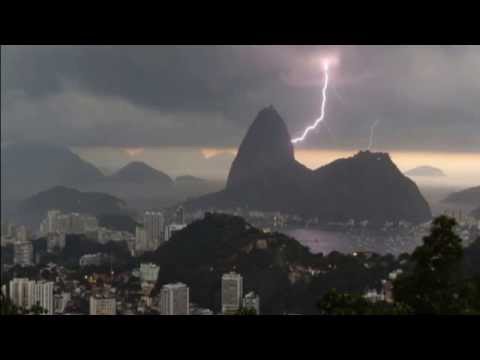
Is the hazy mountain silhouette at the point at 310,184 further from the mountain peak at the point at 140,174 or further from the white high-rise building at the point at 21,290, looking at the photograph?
the white high-rise building at the point at 21,290

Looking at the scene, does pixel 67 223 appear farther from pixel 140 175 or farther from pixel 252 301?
pixel 252 301

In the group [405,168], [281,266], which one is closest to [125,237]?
[281,266]

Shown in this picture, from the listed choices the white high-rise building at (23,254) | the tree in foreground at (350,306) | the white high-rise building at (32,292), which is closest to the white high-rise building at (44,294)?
the white high-rise building at (32,292)

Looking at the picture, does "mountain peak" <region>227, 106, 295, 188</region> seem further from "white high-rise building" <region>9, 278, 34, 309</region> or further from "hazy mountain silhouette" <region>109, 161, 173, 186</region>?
"white high-rise building" <region>9, 278, 34, 309</region>
